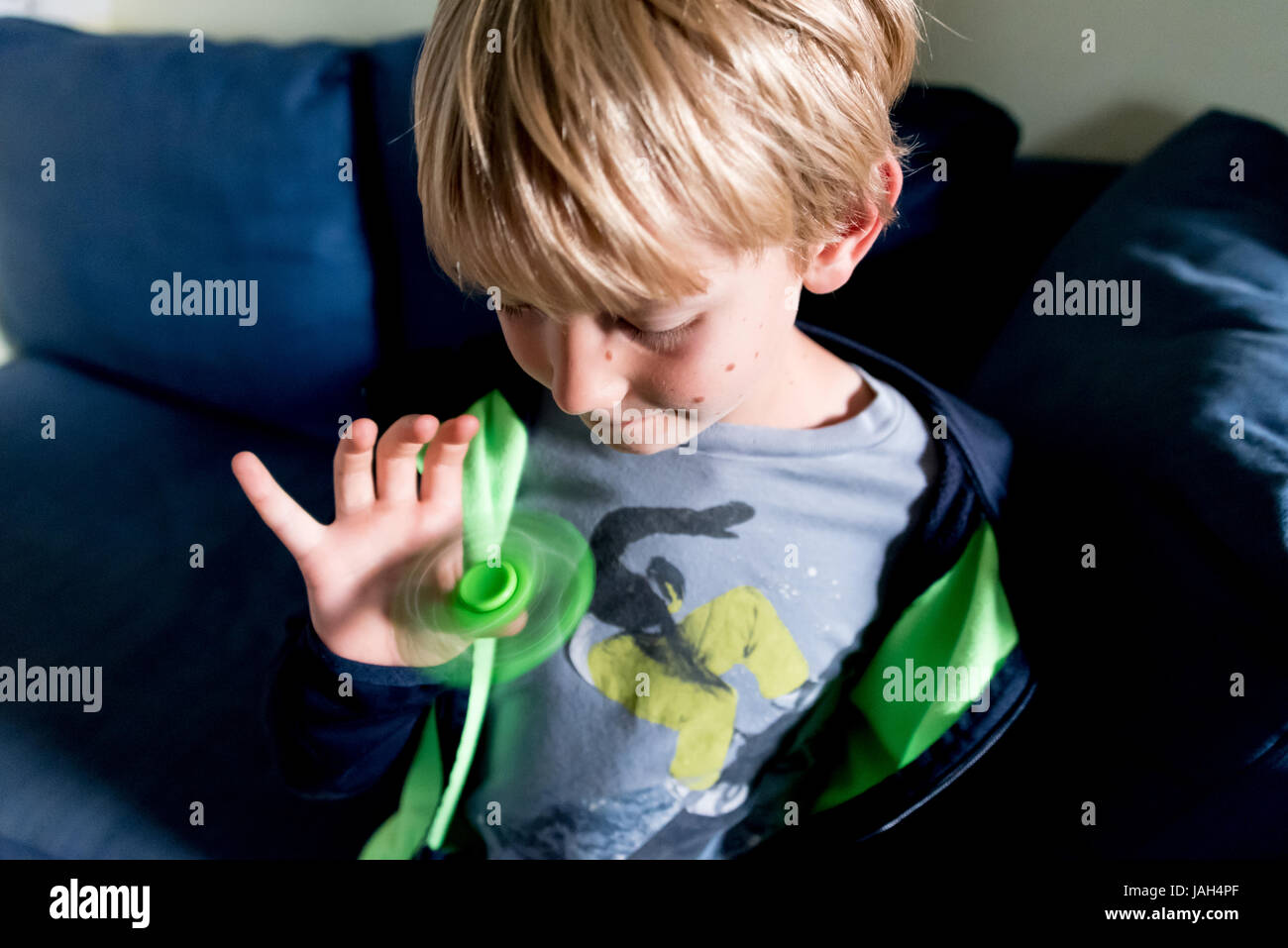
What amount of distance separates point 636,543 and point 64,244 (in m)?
0.90

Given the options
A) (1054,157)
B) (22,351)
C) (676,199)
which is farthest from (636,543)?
(22,351)

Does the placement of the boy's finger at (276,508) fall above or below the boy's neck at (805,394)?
below

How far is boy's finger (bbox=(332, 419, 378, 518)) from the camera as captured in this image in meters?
0.54

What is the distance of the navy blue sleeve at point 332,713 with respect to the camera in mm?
600

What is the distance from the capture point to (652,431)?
60cm

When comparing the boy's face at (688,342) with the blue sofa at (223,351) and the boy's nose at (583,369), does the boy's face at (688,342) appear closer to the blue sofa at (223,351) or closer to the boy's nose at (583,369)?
the boy's nose at (583,369)

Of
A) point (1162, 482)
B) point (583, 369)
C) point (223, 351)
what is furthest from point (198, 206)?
point (1162, 482)

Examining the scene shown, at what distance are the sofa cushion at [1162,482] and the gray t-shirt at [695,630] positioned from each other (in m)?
0.12

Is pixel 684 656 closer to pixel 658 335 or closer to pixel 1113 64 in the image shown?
pixel 658 335

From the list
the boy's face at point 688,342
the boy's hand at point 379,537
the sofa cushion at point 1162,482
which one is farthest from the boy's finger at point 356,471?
the sofa cushion at point 1162,482

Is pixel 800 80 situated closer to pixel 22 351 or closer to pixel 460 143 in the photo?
pixel 460 143

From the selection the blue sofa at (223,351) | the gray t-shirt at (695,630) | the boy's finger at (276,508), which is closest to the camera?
the boy's finger at (276,508)

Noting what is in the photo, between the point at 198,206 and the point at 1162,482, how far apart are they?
3.42 ft

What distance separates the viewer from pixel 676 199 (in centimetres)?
45
